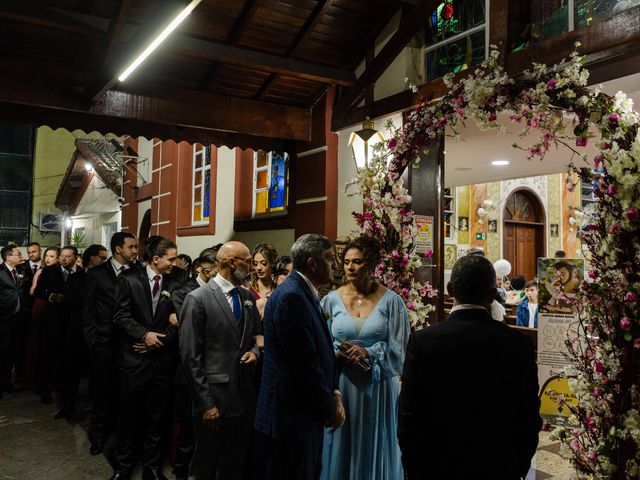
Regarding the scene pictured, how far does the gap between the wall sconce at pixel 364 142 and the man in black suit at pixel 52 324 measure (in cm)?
396

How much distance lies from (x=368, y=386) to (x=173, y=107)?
4.10 metres

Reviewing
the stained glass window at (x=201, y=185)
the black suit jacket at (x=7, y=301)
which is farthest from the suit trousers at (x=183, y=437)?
the stained glass window at (x=201, y=185)

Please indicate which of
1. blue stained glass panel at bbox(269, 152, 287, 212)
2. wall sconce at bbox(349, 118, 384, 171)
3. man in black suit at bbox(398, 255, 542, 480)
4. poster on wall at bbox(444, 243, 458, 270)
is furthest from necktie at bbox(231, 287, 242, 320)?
poster on wall at bbox(444, 243, 458, 270)

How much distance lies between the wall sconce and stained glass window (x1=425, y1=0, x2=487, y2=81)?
0.99m

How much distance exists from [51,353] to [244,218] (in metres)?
3.39

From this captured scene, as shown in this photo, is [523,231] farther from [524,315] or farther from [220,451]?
[220,451]

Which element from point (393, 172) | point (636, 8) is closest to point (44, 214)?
point (393, 172)

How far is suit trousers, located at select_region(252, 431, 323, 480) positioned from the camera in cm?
292

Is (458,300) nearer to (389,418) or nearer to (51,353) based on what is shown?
(389,418)

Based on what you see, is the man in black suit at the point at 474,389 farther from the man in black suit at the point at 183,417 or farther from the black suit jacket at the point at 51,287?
the black suit jacket at the point at 51,287

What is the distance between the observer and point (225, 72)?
623 centimetres

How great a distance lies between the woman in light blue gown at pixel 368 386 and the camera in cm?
383

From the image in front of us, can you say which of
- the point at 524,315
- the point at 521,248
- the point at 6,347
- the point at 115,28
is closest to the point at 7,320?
the point at 6,347

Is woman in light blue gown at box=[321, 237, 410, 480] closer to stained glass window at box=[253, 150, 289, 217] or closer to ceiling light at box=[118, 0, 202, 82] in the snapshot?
ceiling light at box=[118, 0, 202, 82]
